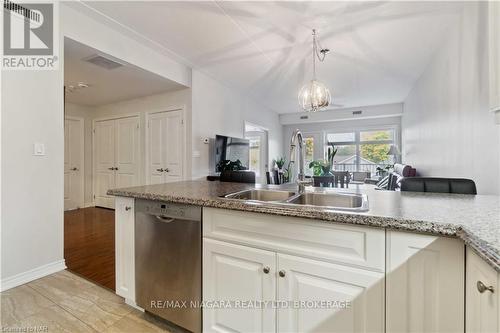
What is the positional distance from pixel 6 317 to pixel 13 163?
1.16 meters

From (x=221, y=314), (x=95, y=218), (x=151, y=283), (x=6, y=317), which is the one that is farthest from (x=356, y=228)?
(x=95, y=218)

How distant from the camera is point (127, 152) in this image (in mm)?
4750

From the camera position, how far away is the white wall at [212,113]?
3980 millimetres

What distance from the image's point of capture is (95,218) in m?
4.26

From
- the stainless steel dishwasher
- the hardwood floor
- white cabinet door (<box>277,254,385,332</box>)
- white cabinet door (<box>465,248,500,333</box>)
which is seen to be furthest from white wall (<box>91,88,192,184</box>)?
white cabinet door (<box>465,248,500,333</box>)

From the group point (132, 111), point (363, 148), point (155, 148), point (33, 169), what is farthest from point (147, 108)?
point (363, 148)

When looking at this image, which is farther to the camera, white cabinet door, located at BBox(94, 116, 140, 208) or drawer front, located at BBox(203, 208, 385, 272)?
white cabinet door, located at BBox(94, 116, 140, 208)

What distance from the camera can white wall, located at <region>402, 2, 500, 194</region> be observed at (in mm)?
1828

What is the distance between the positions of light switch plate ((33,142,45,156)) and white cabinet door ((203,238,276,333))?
1919 millimetres

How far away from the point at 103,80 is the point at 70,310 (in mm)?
3262

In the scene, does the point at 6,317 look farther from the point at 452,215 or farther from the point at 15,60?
the point at 452,215

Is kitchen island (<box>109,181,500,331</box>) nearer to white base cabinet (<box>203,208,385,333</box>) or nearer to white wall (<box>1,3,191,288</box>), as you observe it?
white base cabinet (<box>203,208,385,333</box>)

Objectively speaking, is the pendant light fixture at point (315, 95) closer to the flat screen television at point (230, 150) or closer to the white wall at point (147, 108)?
the flat screen television at point (230, 150)

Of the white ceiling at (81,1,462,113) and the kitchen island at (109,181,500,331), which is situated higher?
the white ceiling at (81,1,462,113)
